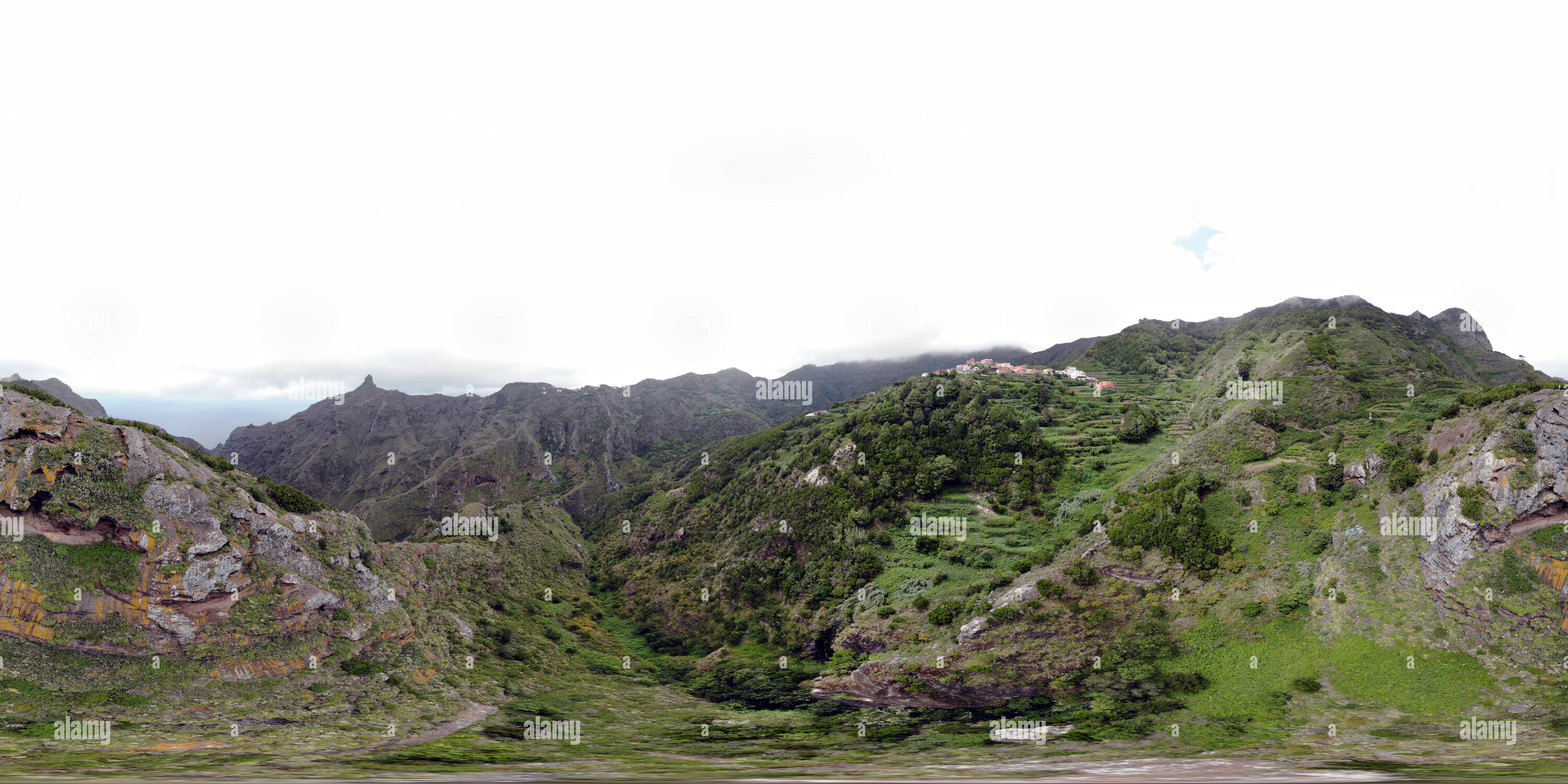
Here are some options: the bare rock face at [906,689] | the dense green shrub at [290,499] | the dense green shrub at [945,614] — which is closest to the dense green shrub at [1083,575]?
the dense green shrub at [945,614]

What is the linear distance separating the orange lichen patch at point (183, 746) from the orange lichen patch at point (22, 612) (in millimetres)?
17936

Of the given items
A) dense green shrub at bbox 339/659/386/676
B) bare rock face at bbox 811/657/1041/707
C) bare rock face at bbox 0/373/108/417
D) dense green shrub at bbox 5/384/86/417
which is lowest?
bare rock face at bbox 811/657/1041/707

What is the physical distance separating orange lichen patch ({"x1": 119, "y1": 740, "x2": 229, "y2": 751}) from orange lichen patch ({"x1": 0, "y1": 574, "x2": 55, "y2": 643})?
17.9 meters

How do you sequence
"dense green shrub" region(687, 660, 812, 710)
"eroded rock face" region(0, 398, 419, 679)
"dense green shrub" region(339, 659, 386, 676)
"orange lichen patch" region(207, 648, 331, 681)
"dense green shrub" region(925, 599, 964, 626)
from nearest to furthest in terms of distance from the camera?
"eroded rock face" region(0, 398, 419, 679) < "orange lichen patch" region(207, 648, 331, 681) < "dense green shrub" region(339, 659, 386, 676) < "dense green shrub" region(687, 660, 812, 710) < "dense green shrub" region(925, 599, 964, 626)

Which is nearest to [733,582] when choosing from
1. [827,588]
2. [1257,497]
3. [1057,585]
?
[827,588]

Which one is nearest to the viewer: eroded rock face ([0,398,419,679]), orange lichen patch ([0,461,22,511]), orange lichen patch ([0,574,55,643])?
orange lichen patch ([0,574,55,643])

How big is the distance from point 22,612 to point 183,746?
21.5m

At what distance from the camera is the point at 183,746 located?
112 feet

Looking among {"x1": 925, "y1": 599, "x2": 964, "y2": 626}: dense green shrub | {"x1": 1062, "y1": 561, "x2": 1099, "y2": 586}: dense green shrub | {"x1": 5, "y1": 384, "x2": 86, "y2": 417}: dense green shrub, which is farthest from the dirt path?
{"x1": 1062, "y1": 561, "x2": 1099, "y2": 586}: dense green shrub

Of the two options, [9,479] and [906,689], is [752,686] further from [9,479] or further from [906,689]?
[9,479]

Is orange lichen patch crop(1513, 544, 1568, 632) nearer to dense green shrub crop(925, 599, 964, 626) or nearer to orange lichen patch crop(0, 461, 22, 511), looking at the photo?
dense green shrub crop(925, 599, 964, 626)

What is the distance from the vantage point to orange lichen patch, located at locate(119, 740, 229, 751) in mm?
33000

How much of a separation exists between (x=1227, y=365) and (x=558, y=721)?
13062 cm

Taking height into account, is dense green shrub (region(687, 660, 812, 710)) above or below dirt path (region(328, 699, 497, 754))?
below
